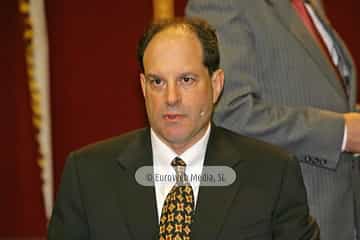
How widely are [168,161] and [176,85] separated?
0.60 ft

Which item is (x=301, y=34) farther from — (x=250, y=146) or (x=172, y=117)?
(x=172, y=117)

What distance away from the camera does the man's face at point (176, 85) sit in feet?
5.20

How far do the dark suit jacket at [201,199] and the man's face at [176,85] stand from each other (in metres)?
0.11

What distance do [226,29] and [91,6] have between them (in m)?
1.48

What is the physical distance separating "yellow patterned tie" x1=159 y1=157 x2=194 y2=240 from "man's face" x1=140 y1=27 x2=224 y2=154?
11 centimetres

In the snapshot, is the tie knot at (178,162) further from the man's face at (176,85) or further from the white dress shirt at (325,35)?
the white dress shirt at (325,35)

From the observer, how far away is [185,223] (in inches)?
62.4

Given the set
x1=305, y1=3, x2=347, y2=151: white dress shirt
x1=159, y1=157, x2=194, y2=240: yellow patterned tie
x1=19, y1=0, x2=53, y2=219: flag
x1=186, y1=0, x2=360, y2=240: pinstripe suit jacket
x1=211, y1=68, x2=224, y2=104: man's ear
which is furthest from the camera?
x1=19, y1=0, x2=53, y2=219: flag

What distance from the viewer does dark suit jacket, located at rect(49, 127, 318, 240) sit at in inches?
63.4

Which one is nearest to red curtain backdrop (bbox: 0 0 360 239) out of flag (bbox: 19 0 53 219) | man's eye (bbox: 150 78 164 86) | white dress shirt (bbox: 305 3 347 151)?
flag (bbox: 19 0 53 219)

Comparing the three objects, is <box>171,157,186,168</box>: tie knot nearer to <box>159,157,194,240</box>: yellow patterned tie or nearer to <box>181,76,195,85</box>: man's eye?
<box>159,157,194,240</box>: yellow patterned tie

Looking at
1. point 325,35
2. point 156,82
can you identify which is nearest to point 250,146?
point 156,82

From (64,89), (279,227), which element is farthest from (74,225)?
(64,89)

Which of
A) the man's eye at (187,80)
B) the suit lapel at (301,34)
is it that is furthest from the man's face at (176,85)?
the suit lapel at (301,34)
